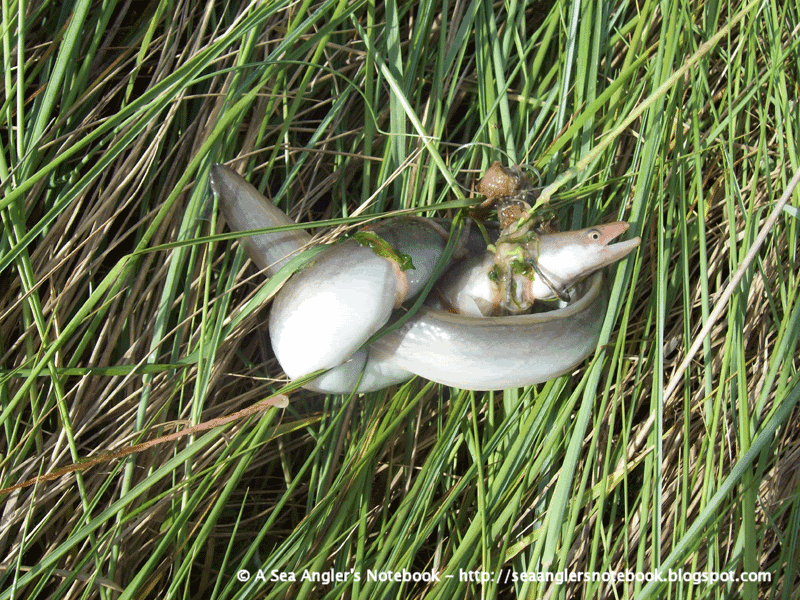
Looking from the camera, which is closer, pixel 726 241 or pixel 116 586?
pixel 116 586

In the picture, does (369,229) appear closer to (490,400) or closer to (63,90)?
(490,400)

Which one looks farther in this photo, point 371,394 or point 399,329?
point 371,394

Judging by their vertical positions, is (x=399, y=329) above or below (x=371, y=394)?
above

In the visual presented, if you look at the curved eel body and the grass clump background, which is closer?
the curved eel body

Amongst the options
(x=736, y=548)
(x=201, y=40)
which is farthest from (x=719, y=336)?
(x=201, y=40)
